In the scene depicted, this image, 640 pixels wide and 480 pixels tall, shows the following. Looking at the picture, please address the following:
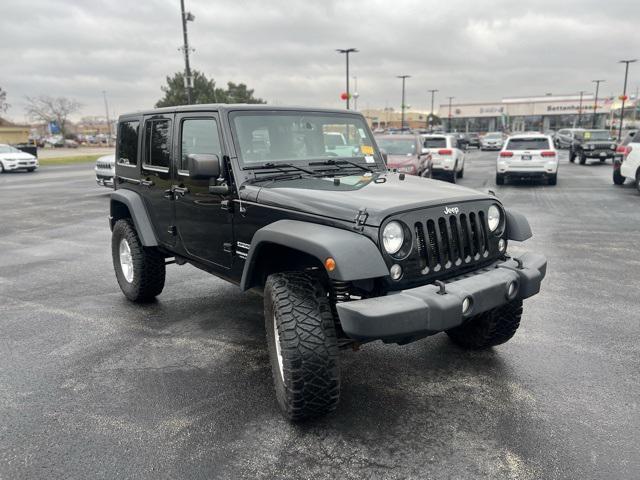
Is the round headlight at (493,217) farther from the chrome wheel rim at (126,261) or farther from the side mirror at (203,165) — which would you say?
the chrome wheel rim at (126,261)

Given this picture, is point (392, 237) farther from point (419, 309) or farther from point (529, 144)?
point (529, 144)

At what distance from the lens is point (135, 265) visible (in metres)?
5.39

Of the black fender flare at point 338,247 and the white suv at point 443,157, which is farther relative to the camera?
the white suv at point 443,157

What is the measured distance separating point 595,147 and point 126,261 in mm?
24954

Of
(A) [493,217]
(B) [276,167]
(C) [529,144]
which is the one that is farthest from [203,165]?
(C) [529,144]

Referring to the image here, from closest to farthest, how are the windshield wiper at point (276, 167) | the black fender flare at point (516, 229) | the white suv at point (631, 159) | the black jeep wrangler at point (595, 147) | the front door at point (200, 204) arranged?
the black fender flare at point (516, 229) < the windshield wiper at point (276, 167) < the front door at point (200, 204) < the white suv at point (631, 159) < the black jeep wrangler at point (595, 147)

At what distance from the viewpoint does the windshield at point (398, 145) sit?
14.2 m

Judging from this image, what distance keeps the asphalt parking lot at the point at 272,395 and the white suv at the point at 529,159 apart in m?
10.7

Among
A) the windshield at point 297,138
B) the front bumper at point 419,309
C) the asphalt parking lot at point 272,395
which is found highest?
the windshield at point 297,138

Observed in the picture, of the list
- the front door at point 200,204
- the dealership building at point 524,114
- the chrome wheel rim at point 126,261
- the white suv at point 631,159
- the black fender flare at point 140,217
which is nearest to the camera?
the front door at point 200,204

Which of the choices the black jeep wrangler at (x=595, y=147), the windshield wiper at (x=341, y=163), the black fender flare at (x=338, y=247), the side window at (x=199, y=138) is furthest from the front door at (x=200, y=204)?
the black jeep wrangler at (x=595, y=147)

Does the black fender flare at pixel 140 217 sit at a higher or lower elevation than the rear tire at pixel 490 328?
higher

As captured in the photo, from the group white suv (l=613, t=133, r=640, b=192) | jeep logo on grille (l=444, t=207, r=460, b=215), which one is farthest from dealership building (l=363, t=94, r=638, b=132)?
jeep logo on grille (l=444, t=207, r=460, b=215)

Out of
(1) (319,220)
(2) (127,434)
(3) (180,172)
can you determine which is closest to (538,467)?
(1) (319,220)
